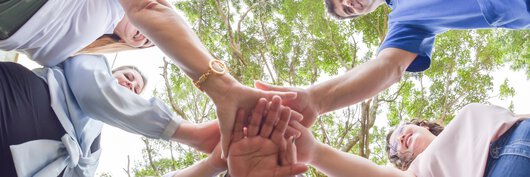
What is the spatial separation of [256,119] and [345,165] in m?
0.54

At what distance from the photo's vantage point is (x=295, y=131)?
211 centimetres

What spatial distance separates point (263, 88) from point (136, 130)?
2.25ft

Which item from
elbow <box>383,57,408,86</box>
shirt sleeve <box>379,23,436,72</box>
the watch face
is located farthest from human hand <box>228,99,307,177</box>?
shirt sleeve <box>379,23,436,72</box>

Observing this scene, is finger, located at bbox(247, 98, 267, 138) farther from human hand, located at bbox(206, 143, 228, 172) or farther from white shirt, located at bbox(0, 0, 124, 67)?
white shirt, located at bbox(0, 0, 124, 67)

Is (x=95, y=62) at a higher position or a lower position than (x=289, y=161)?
higher

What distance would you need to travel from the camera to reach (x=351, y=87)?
2.39 meters

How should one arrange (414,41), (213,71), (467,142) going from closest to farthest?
(467,142) → (213,71) → (414,41)

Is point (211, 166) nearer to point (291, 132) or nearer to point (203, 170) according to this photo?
point (203, 170)

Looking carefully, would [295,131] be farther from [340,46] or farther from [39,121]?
[340,46]

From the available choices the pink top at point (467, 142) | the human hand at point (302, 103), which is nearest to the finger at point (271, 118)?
the human hand at point (302, 103)

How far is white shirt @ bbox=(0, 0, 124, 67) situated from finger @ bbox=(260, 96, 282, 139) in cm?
90

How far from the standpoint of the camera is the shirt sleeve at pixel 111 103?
183 centimetres

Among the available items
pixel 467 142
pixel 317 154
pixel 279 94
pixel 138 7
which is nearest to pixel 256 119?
pixel 279 94

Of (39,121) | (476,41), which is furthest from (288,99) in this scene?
(476,41)
